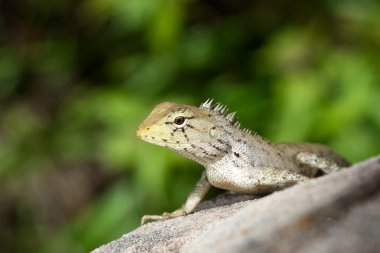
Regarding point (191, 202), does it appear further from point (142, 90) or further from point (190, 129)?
→ point (142, 90)

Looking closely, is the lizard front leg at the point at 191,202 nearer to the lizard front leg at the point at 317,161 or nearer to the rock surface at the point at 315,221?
the lizard front leg at the point at 317,161

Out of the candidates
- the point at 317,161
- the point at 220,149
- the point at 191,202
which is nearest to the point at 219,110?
the point at 220,149

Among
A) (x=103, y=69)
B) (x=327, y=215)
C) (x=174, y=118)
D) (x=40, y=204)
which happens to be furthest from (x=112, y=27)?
(x=327, y=215)

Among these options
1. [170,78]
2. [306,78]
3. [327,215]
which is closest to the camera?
[327,215]

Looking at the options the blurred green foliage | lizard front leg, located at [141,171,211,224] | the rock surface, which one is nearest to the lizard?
lizard front leg, located at [141,171,211,224]

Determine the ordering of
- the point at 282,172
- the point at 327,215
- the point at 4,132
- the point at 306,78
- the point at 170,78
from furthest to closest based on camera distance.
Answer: the point at 4,132 < the point at 170,78 < the point at 306,78 < the point at 282,172 < the point at 327,215

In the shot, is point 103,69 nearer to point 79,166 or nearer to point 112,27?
point 112,27
